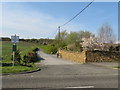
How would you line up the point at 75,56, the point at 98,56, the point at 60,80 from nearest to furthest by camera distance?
the point at 60,80
the point at 98,56
the point at 75,56

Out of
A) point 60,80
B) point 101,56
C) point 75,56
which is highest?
point 101,56

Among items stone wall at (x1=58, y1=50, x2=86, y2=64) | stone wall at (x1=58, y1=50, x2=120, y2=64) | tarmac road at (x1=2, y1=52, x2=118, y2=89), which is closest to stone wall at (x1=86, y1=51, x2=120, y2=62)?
stone wall at (x1=58, y1=50, x2=120, y2=64)

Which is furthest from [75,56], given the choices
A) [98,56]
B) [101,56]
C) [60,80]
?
[60,80]

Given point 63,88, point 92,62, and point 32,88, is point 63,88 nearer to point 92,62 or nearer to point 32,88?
point 32,88

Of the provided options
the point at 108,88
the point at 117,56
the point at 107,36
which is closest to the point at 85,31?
the point at 107,36

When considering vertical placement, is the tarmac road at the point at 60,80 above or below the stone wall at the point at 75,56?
below

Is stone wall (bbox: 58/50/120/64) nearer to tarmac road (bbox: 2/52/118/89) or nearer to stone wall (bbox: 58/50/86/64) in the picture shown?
stone wall (bbox: 58/50/86/64)

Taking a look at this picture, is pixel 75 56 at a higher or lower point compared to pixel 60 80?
higher

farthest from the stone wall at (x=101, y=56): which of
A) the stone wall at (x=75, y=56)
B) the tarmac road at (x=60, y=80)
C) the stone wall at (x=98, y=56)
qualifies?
the tarmac road at (x=60, y=80)

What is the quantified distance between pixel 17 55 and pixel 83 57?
850 centimetres

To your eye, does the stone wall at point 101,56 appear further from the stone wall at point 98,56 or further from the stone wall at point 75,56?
the stone wall at point 75,56

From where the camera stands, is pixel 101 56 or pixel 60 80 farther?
pixel 101 56

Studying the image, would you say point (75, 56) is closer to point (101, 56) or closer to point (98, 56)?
point (98, 56)

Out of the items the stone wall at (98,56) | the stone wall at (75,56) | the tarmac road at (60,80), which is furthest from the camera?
the stone wall at (75,56)
